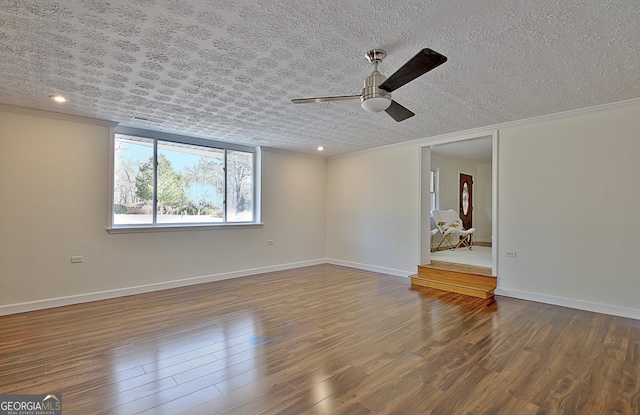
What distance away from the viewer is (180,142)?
5.18m

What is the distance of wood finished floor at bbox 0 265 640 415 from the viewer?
2.03m

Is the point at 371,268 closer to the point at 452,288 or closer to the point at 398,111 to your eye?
the point at 452,288

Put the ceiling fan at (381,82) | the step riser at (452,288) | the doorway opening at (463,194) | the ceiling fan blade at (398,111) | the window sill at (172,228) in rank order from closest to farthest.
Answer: the ceiling fan at (381,82)
the ceiling fan blade at (398,111)
the step riser at (452,288)
the window sill at (172,228)
the doorway opening at (463,194)

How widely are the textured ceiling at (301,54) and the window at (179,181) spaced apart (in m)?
0.89

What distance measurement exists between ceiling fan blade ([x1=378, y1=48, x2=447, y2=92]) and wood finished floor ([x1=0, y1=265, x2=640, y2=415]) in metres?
2.15

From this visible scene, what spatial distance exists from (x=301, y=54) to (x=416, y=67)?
0.95 m

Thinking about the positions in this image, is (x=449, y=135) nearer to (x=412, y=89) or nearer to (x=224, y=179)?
(x=412, y=89)

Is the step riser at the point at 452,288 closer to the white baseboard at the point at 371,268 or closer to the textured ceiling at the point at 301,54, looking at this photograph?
the white baseboard at the point at 371,268

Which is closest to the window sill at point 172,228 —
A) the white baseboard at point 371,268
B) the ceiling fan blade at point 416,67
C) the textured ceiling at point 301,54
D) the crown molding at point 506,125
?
the textured ceiling at point 301,54

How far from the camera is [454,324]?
11.1ft

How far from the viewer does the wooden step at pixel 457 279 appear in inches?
178

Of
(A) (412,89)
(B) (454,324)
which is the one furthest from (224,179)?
(B) (454,324)

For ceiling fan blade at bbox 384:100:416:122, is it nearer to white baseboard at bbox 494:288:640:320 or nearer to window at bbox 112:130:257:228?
white baseboard at bbox 494:288:640:320

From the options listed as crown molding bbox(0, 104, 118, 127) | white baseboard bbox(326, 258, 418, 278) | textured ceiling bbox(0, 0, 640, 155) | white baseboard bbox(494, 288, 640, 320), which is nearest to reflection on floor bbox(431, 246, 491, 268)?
white baseboard bbox(326, 258, 418, 278)
